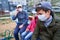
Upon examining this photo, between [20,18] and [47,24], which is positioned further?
[20,18]

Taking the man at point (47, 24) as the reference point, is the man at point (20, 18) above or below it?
below

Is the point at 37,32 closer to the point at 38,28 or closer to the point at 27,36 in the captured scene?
the point at 38,28

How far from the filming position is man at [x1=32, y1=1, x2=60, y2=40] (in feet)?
→ 8.14

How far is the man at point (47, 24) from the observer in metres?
2.48

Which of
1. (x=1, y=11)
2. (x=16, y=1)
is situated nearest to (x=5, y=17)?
(x=1, y=11)

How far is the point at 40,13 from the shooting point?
8.54 ft

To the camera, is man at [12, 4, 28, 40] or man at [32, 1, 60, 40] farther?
man at [12, 4, 28, 40]

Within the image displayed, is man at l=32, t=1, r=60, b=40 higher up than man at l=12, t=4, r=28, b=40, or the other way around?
man at l=32, t=1, r=60, b=40

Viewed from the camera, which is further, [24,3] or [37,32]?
[24,3]

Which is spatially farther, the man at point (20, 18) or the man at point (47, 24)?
the man at point (20, 18)

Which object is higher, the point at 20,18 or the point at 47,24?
the point at 47,24

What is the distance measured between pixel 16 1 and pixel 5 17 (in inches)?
39.5

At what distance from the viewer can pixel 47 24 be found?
2.51 m

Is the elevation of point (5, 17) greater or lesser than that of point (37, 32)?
lesser
